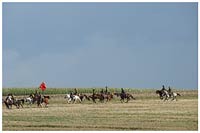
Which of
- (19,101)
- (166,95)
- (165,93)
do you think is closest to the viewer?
(19,101)

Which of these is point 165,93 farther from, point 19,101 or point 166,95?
point 19,101

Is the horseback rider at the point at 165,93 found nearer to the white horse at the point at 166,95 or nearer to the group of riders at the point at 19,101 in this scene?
the white horse at the point at 166,95

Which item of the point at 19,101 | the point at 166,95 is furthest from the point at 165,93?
the point at 19,101

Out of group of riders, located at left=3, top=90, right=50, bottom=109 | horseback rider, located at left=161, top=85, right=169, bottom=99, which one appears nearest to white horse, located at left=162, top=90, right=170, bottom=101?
horseback rider, located at left=161, top=85, right=169, bottom=99

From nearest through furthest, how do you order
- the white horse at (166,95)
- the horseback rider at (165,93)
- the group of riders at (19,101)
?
the group of riders at (19,101)
the white horse at (166,95)
the horseback rider at (165,93)

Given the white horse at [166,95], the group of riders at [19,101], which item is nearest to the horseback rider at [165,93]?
the white horse at [166,95]

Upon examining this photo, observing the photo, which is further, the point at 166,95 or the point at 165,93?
the point at 165,93

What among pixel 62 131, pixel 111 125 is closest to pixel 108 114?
pixel 111 125

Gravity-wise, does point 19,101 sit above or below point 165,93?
below

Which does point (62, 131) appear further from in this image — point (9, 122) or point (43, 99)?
→ point (43, 99)

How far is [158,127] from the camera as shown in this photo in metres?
22.8

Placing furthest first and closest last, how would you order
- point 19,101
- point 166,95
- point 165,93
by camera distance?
point 165,93, point 166,95, point 19,101

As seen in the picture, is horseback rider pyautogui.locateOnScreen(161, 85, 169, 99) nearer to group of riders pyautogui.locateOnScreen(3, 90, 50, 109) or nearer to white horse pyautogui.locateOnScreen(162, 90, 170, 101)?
white horse pyautogui.locateOnScreen(162, 90, 170, 101)

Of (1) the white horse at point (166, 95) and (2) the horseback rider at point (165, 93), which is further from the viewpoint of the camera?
(2) the horseback rider at point (165, 93)
